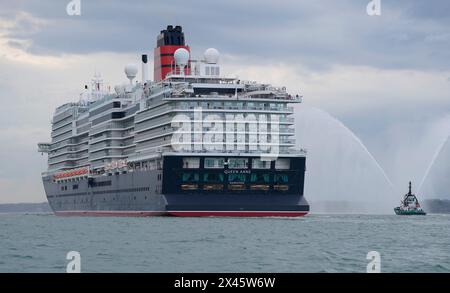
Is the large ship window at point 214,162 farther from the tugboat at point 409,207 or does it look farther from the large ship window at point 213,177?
the tugboat at point 409,207

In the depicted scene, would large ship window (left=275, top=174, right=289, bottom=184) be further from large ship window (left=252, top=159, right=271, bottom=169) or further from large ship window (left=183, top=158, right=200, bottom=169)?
large ship window (left=183, top=158, right=200, bottom=169)

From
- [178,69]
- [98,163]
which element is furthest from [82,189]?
[178,69]

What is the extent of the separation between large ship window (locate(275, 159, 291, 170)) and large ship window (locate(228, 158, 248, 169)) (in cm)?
304

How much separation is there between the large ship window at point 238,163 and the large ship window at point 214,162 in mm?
682

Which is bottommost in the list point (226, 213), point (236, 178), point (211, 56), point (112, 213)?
point (112, 213)

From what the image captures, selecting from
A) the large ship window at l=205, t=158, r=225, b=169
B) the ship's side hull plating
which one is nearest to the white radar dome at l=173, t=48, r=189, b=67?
the ship's side hull plating

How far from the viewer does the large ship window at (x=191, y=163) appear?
86.1 meters

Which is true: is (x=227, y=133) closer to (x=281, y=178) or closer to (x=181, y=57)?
(x=281, y=178)

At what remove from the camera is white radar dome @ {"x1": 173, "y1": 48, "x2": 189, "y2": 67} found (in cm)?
10231

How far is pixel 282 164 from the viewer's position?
88.3m

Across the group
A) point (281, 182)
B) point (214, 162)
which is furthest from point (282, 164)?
point (214, 162)

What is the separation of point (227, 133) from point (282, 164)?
5606mm
